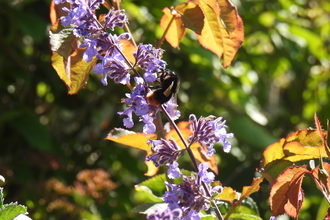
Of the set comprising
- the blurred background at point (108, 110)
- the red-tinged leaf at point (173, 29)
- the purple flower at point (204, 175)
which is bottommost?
the blurred background at point (108, 110)

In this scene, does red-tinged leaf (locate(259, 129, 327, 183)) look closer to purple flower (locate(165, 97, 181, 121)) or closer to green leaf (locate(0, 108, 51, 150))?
purple flower (locate(165, 97, 181, 121))

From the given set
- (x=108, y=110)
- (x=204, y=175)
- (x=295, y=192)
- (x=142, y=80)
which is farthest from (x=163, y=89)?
(x=108, y=110)

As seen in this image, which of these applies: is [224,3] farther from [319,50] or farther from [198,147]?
[319,50]

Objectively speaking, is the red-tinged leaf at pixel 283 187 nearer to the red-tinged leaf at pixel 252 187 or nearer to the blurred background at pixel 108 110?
the red-tinged leaf at pixel 252 187

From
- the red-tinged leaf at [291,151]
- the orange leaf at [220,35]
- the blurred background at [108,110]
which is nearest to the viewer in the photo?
the red-tinged leaf at [291,151]

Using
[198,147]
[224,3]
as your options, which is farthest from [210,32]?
[198,147]

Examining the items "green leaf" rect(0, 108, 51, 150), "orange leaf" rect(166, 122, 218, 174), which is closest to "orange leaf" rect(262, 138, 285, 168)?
"orange leaf" rect(166, 122, 218, 174)

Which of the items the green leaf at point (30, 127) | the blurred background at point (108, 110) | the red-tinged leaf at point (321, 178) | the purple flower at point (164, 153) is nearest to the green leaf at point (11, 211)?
the purple flower at point (164, 153)
